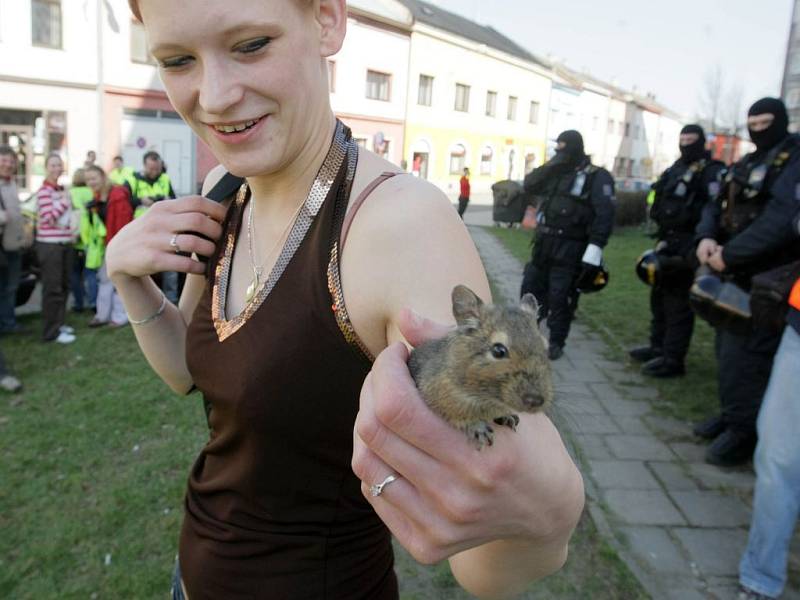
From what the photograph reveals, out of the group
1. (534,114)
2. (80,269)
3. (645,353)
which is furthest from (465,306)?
(534,114)

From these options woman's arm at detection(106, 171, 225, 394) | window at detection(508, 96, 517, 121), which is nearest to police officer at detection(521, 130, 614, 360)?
woman's arm at detection(106, 171, 225, 394)

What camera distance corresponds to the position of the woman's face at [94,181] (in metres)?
8.29

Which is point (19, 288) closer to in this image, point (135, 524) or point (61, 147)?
point (135, 524)

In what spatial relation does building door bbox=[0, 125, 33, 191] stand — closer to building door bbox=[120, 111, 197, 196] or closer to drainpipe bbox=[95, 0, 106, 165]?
drainpipe bbox=[95, 0, 106, 165]

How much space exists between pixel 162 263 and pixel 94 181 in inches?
298

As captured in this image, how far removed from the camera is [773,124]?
4.93m

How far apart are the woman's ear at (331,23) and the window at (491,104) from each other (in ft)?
123

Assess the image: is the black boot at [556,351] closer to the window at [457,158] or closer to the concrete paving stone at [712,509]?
the concrete paving stone at [712,509]

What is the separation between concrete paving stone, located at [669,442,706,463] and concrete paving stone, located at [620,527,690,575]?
118 cm

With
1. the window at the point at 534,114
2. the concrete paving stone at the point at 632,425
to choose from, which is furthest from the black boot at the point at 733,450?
the window at the point at 534,114

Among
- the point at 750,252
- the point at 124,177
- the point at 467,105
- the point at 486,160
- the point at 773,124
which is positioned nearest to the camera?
the point at 750,252

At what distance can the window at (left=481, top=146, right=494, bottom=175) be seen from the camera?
37.7 metres

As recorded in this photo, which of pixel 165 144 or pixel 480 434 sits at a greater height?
pixel 165 144

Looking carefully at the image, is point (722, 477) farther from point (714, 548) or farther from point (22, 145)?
point (22, 145)
